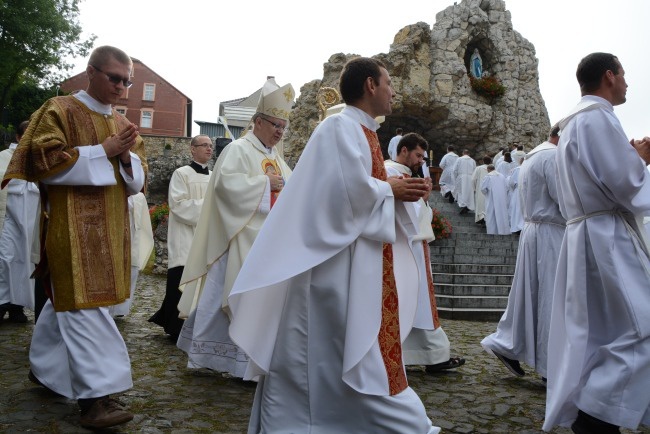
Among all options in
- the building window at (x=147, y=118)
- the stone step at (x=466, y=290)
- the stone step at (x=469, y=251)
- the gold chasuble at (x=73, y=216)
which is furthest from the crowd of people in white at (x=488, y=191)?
the building window at (x=147, y=118)

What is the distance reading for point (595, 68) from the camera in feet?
12.0

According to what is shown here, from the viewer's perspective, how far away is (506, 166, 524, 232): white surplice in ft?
51.4

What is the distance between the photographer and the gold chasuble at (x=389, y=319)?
290 centimetres

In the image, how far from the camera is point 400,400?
2822 mm

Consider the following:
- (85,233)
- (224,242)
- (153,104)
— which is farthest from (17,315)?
(153,104)

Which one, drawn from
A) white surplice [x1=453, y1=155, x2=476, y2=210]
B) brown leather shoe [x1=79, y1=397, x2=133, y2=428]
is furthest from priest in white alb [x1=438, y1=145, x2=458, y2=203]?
brown leather shoe [x1=79, y1=397, x2=133, y2=428]

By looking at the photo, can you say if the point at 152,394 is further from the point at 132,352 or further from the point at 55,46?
the point at 55,46

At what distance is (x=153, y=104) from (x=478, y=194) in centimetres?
3732

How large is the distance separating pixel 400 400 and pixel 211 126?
4185 cm

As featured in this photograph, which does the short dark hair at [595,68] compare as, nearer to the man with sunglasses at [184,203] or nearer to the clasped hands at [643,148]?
the clasped hands at [643,148]

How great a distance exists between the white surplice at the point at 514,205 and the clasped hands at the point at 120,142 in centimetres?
1314

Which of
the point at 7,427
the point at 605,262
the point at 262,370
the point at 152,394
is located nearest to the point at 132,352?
the point at 152,394

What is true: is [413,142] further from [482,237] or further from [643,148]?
[482,237]

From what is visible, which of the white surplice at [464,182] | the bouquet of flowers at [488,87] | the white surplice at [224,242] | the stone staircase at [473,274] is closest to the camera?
the white surplice at [224,242]
